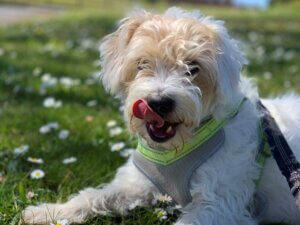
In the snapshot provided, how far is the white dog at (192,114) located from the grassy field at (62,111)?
20 centimetres

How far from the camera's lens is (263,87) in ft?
22.6

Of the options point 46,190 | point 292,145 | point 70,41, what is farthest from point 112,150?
point 70,41

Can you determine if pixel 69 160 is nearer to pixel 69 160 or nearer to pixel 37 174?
pixel 69 160

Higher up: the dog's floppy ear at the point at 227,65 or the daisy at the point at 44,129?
the dog's floppy ear at the point at 227,65

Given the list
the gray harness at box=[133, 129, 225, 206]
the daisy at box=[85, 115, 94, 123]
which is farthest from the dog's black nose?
the daisy at box=[85, 115, 94, 123]

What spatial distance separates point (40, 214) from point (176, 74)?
1.17 metres

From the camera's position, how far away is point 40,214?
3.26 m

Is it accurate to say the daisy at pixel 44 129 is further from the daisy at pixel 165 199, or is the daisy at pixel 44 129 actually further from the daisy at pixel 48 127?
the daisy at pixel 165 199

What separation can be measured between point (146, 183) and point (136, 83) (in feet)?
2.28

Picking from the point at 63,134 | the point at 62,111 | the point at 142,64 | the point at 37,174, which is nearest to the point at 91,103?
the point at 62,111

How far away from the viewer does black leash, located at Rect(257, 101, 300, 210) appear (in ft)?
10.2

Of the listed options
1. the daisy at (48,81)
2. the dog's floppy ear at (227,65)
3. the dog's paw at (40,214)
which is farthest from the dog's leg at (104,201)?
the daisy at (48,81)

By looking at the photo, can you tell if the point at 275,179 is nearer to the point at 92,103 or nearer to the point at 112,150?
the point at 112,150

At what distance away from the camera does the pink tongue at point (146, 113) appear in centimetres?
301
